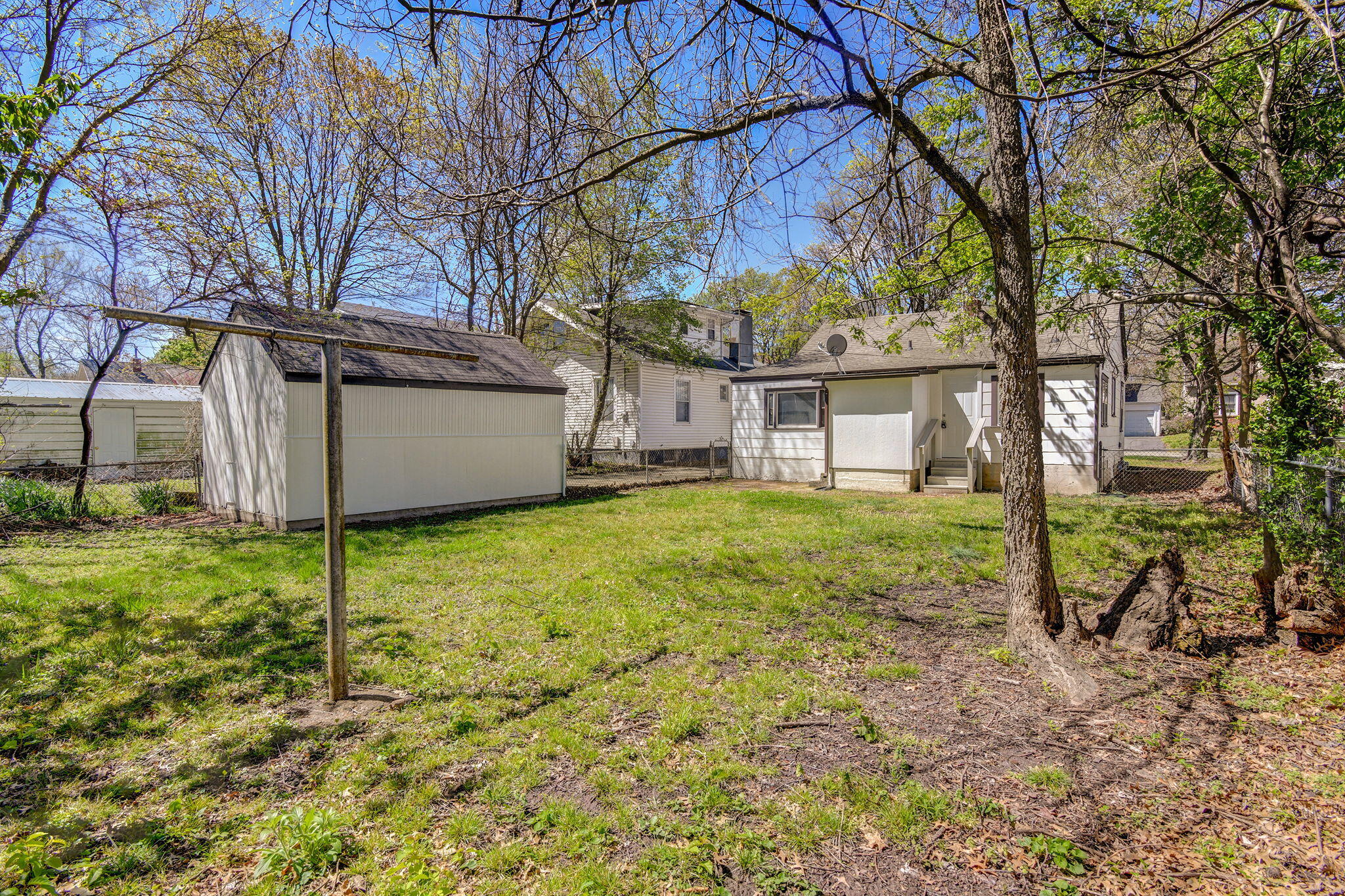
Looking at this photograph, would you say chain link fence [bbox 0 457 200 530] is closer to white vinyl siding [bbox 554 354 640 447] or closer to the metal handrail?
white vinyl siding [bbox 554 354 640 447]

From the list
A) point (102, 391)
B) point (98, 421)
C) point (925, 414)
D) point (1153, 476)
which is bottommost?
point (1153, 476)

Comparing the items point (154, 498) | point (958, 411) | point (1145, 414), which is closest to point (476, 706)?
point (154, 498)

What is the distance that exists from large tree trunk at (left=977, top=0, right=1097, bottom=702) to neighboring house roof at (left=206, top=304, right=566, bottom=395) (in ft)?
22.4

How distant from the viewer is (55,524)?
34.8ft

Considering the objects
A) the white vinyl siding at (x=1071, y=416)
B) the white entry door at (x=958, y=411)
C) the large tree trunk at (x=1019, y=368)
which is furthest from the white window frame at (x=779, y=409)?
the large tree trunk at (x=1019, y=368)

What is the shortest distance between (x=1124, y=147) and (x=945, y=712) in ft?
25.0

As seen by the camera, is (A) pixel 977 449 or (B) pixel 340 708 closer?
(B) pixel 340 708

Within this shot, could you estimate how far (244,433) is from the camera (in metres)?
10.6

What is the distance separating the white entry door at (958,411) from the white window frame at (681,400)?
10.2 metres

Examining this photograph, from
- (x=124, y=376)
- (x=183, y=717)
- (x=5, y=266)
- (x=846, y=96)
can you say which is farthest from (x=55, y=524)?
(x=124, y=376)

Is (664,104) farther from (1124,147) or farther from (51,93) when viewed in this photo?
(1124,147)

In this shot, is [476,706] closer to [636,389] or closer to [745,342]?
[636,389]

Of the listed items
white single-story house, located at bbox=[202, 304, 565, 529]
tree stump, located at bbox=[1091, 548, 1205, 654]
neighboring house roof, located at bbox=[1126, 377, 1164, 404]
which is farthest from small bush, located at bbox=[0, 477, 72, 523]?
neighboring house roof, located at bbox=[1126, 377, 1164, 404]

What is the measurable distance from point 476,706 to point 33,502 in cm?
1192
